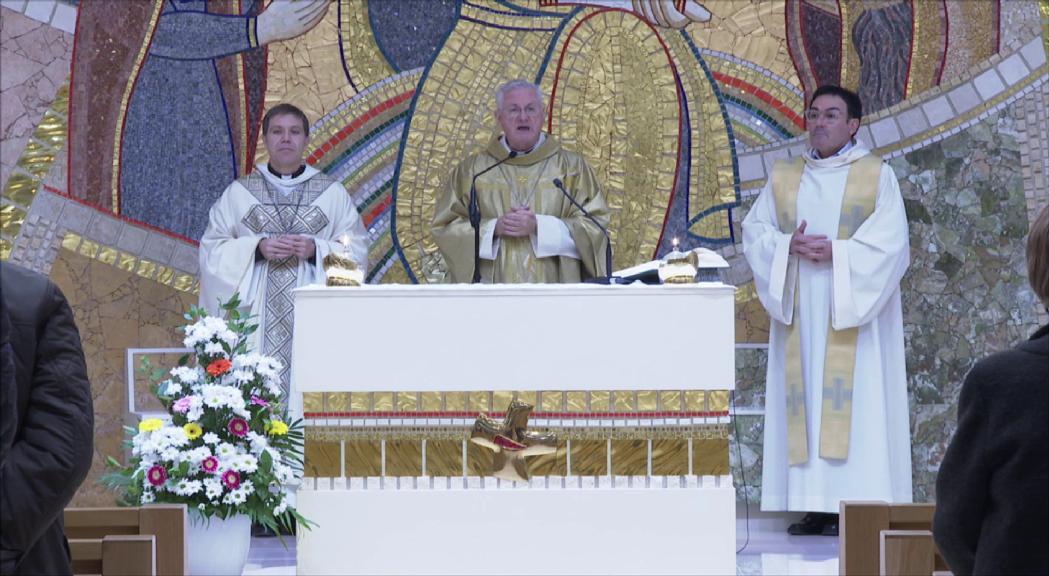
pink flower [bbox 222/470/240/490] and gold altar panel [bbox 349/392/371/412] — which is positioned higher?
gold altar panel [bbox 349/392/371/412]

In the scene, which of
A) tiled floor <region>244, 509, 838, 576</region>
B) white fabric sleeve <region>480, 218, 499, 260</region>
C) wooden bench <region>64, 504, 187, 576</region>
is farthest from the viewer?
white fabric sleeve <region>480, 218, 499, 260</region>

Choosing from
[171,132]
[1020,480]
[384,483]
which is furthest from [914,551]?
[171,132]

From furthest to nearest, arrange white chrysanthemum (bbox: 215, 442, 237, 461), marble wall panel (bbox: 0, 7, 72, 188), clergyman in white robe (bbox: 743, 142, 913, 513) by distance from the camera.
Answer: marble wall panel (bbox: 0, 7, 72, 188), clergyman in white robe (bbox: 743, 142, 913, 513), white chrysanthemum (bbox: 215, 442, 237, 461)

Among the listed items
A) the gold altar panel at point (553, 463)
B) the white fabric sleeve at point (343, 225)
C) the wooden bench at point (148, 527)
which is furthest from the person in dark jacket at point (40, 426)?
the white fabric sleeve at point (343, 225)

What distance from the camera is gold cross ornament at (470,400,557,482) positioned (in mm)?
5648

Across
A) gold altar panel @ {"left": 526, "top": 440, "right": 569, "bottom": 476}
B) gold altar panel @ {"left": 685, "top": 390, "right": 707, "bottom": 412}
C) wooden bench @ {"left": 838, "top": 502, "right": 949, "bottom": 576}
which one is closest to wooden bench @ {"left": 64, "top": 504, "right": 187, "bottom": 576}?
gold altar panel @ {"left": 526, "top": 440, "right": 569, "bottom": 476}

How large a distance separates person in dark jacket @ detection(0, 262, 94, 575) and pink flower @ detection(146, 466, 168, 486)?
95.7 inches

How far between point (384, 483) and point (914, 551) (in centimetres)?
236

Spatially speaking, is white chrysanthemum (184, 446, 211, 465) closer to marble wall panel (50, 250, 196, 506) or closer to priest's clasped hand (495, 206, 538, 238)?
priest's clasped hand (495, 206, 538, 238)

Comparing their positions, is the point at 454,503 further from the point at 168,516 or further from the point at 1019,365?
the point at 1019,365

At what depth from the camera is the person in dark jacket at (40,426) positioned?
9.50 feet

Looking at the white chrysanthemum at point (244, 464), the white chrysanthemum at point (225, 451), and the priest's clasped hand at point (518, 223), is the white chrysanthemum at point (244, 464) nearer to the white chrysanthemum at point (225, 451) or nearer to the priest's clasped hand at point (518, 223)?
the white chrysanthemum at point (225, 451)

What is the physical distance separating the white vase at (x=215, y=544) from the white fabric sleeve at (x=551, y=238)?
2.04 meters

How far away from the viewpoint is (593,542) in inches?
223
